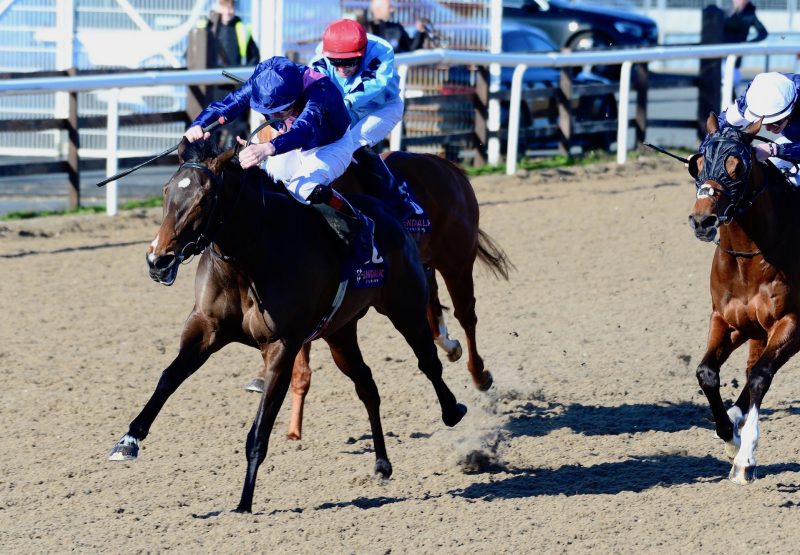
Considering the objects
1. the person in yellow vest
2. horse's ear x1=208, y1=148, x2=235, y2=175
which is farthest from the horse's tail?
the person in yellow vest

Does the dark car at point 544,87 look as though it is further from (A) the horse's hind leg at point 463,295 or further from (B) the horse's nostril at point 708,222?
(B) the horse's nostril at point 708,222

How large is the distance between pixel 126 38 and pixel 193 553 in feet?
37.9

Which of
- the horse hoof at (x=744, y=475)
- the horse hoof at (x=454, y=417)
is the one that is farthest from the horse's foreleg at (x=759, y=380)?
the horse hoof at (x=454, y=417)

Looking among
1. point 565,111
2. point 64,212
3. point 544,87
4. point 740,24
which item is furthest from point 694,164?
point 740,24

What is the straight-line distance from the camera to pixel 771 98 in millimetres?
6051

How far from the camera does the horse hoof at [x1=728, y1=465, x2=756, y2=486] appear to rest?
233 inches

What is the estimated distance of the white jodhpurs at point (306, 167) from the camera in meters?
5.83

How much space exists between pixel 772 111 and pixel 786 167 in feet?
1.53

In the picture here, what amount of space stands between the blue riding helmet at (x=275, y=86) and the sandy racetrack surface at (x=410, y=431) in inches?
66.5

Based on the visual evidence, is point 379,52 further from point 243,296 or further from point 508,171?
point 508,171

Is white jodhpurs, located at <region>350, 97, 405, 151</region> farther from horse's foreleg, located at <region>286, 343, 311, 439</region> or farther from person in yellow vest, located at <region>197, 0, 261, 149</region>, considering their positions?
person in yellow vest, located at <region>197, 0, 261, 149</region>

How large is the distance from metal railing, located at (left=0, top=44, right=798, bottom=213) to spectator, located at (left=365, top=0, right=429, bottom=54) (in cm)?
77

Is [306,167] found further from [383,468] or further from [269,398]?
[383,468]

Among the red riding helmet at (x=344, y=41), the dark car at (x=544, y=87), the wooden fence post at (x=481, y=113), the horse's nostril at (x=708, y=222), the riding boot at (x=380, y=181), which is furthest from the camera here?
the dark car at (x=544, y=87)
